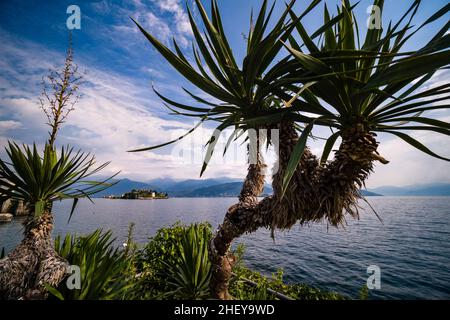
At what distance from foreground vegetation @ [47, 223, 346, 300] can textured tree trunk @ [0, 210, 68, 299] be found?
0.71 feet

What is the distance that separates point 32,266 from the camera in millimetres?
2211

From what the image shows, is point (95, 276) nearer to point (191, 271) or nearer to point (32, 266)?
point (32, 266)

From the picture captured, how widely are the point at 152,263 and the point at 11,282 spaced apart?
8.95 ft

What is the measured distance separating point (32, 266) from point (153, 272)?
2.40 m

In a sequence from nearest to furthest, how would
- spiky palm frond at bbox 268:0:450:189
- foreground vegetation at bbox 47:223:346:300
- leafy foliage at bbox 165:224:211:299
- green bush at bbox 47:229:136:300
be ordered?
1. spiky palm frond at bbox 268:0:450:189
2. green bush at bbox 47:229:136:300
3. foreground vegetation at bbox 47:223:346:300
4. leafy foliage at bbox 165:224:211:299

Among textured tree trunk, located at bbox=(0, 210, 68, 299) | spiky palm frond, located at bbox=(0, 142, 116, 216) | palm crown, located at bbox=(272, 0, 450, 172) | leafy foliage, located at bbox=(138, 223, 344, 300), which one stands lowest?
leafy foliage, located at bbox=(138, 223, 344, 300)

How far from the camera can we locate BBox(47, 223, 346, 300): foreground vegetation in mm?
2570

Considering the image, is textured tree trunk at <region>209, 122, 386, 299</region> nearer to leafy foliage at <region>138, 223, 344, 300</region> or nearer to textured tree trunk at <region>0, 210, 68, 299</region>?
leafy foliage at <region>138, 223, 344, 300</region>

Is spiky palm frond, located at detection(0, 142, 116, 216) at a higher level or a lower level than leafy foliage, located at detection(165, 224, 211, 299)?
higher

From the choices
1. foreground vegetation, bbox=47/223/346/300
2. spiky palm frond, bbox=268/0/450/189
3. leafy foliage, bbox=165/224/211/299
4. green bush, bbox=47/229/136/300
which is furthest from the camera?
leafy foliage, bbox=165/224/211/299

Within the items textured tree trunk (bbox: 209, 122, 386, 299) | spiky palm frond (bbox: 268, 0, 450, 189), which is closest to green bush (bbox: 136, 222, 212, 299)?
textured tree trunk (bbox: 209, 122, 386, 299)

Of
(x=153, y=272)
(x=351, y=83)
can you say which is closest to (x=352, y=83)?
(x=351, y=83)

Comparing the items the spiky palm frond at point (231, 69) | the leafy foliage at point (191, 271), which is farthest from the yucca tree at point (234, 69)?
the leafy foliage at point (191, 271)

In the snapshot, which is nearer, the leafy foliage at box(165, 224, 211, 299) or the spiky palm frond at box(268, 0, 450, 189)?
the spiky palm frond at box(268, 0, 450, 189)
